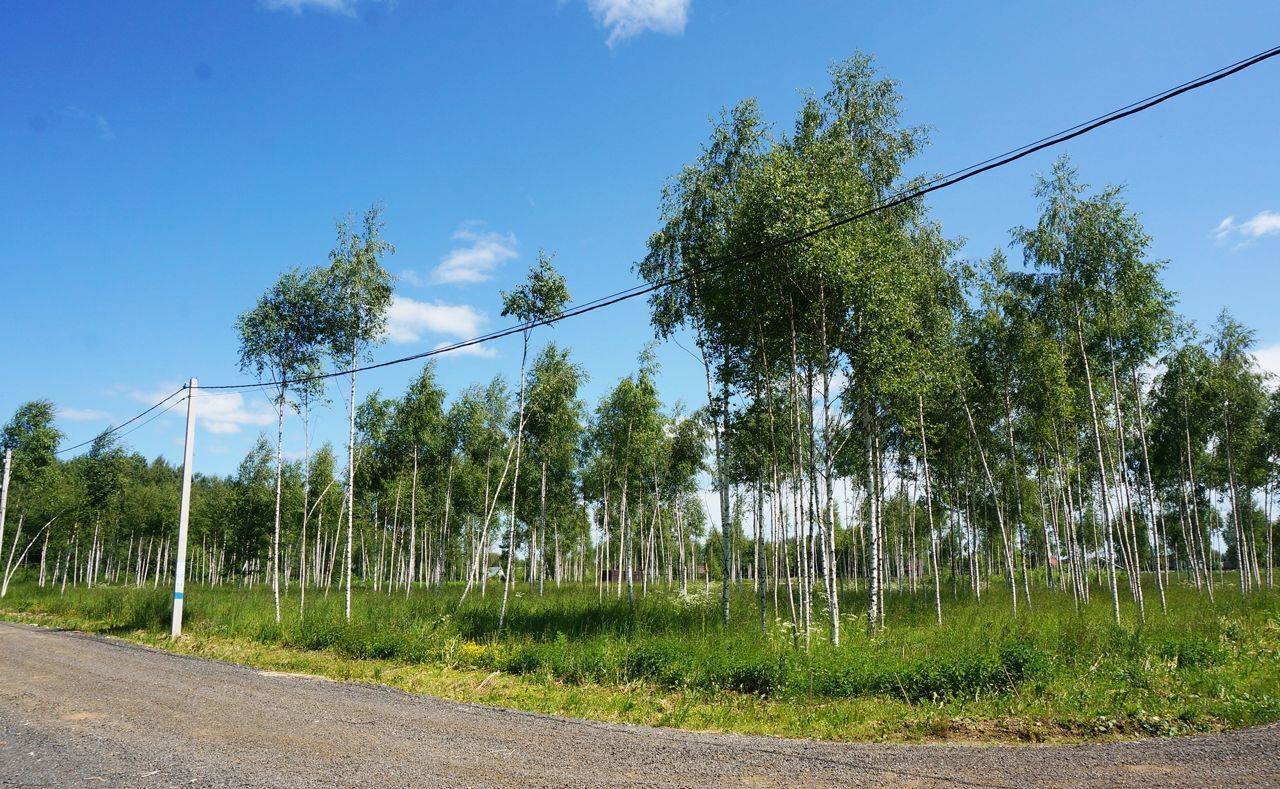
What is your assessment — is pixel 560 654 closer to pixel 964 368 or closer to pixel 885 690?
pixel 885 690

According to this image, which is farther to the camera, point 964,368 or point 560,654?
point 964,368

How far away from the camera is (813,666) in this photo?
1130 cm

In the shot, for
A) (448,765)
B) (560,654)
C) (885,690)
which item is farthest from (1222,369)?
(448,765)

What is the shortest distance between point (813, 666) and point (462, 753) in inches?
253

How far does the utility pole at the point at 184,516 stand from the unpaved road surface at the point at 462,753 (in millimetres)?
9073

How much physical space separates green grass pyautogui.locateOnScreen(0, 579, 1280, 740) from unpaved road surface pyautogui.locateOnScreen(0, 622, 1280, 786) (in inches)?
Result: 34.8

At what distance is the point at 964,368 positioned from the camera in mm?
22469

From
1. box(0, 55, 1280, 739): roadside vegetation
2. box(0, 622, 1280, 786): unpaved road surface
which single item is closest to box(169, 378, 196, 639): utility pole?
box(0, 55, 1280, 739): roadside vegetation

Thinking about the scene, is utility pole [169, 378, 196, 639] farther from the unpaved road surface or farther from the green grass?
the unpaved road surface

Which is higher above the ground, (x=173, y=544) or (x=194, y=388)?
(x=194, y=388)

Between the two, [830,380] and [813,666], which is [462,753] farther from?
[830,380]

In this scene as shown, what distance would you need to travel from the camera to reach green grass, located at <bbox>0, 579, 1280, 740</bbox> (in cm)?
901

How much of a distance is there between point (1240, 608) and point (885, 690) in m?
18.4

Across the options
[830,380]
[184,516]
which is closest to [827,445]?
[830,380]
